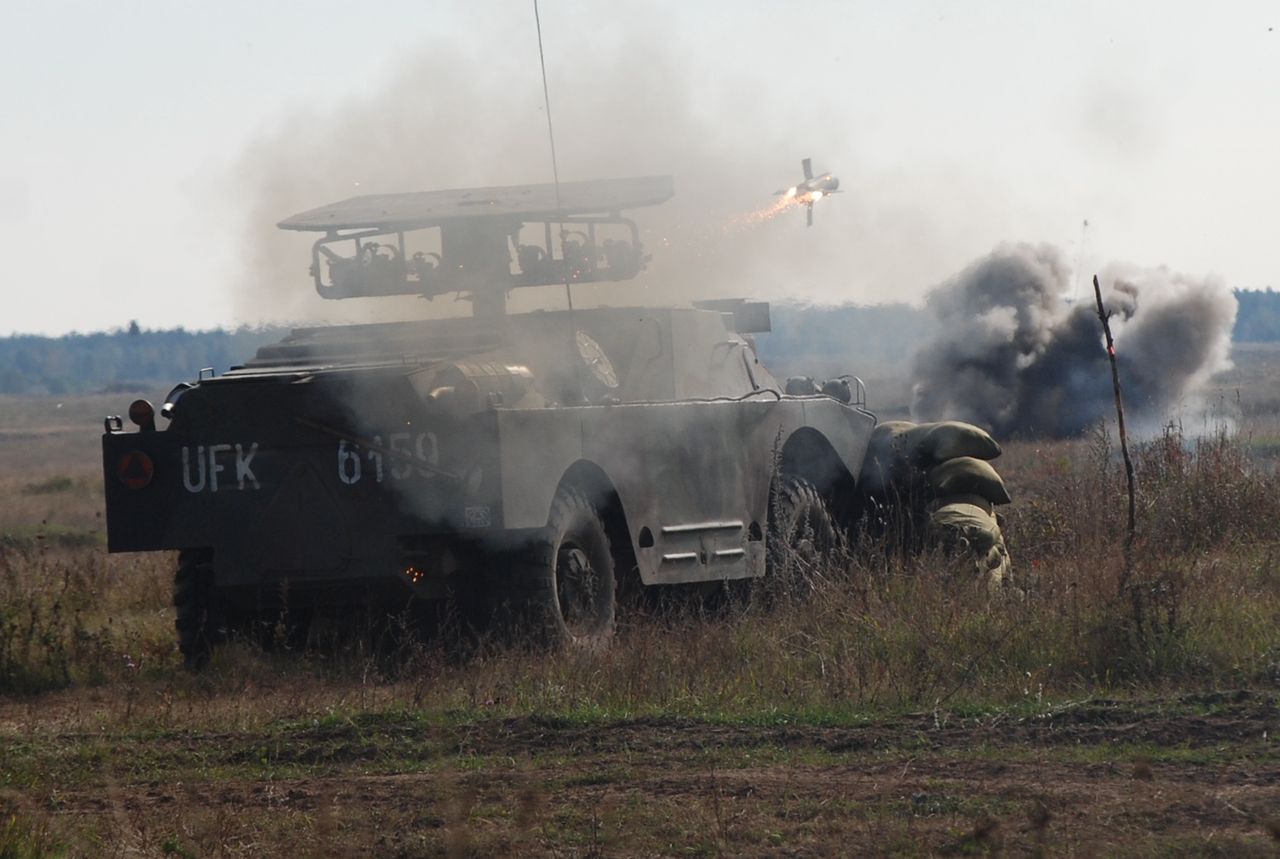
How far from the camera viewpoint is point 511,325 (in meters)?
10.8

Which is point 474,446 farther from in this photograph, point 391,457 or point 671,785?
point 671,785

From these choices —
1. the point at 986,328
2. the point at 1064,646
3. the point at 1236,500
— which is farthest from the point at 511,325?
the point at 986,328

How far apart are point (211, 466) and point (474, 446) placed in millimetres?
1439

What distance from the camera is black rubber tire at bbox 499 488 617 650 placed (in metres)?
9.38

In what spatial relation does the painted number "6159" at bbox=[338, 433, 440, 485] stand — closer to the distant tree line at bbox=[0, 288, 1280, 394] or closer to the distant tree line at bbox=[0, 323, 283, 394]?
the distant tree line at bbox=[0, 288, 1280, 394]

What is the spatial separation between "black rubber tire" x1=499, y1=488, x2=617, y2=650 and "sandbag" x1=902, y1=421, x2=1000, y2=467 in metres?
3.93

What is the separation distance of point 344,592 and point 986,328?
104 ft

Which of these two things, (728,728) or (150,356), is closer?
(728,728)

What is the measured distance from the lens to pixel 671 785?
21.2 feet

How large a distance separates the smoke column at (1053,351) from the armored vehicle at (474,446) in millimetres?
27490

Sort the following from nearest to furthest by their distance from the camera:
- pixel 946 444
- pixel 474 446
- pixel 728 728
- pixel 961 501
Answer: pixel 728 728
pixel 474 446
pixel 961 501
pixel 946 444

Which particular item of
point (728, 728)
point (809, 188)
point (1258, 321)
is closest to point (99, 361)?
point (1258, 321)

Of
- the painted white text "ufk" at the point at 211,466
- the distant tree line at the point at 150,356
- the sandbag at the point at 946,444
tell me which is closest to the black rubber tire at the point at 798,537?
the sandbag at the point at 946,444

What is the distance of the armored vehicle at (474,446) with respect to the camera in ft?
30.0
